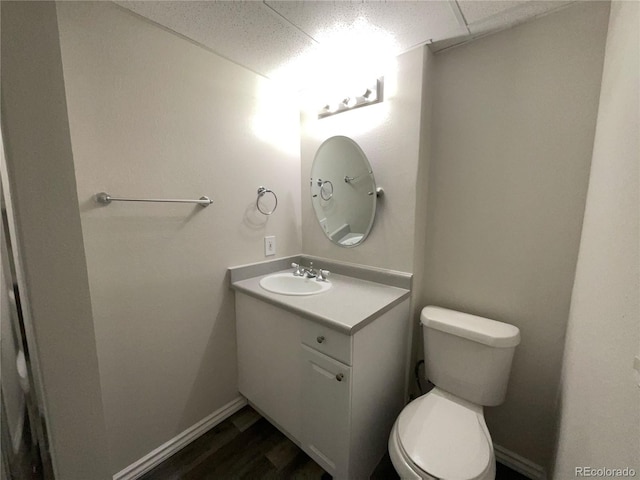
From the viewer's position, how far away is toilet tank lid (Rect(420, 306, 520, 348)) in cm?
111

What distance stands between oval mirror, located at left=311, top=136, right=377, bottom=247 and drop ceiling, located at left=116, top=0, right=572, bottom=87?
0.55m

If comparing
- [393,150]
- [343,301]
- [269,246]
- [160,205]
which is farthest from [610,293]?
[160,205]

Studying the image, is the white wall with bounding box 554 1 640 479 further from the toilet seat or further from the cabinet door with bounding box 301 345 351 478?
the cabinet door with bounding box 301 345 351 478

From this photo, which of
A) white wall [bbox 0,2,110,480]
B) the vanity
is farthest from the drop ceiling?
the vanity

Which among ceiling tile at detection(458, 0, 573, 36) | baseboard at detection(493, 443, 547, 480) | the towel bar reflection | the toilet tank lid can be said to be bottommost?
baseboard at detection(493, 443, 547, 480)

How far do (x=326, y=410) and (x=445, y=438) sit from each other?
0.49 m

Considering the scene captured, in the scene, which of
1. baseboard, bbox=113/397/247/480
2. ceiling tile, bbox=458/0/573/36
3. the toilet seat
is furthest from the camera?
baseboard, bbox=113/397/247/480

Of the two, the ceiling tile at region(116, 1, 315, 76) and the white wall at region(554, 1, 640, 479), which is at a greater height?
the ceiling tile at region(116, 1, 315, 76)

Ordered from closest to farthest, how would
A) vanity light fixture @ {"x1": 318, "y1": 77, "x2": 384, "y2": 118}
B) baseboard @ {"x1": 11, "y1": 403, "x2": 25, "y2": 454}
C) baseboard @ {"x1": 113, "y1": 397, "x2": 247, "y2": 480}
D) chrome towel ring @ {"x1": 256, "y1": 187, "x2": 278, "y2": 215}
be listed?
baseboard @ {"x1": 11, "y1": 403, "x2": 25, "y2": 454}, baseboard @ {"x1": 113, "y1": 397, "x2": 247, "y2": 480}, vanity light fixture @ {"x1": 318, "y1": 77, "x2": 384, "y2": 118}, chrome towel ring @ {"x1": 256, "y1": 187, "x2": 278, "y2": 215}

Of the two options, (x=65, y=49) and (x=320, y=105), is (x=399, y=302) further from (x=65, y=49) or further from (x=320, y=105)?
(x=65, y=49)

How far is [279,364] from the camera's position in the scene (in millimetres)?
1343

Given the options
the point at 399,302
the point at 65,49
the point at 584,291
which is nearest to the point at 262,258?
the point at 399,302

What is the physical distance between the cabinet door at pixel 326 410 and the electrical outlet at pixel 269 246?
2.41 feet

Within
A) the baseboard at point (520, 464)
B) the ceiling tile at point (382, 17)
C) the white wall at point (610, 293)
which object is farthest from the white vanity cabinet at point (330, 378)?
the ceiling tile at point (382, 17)
